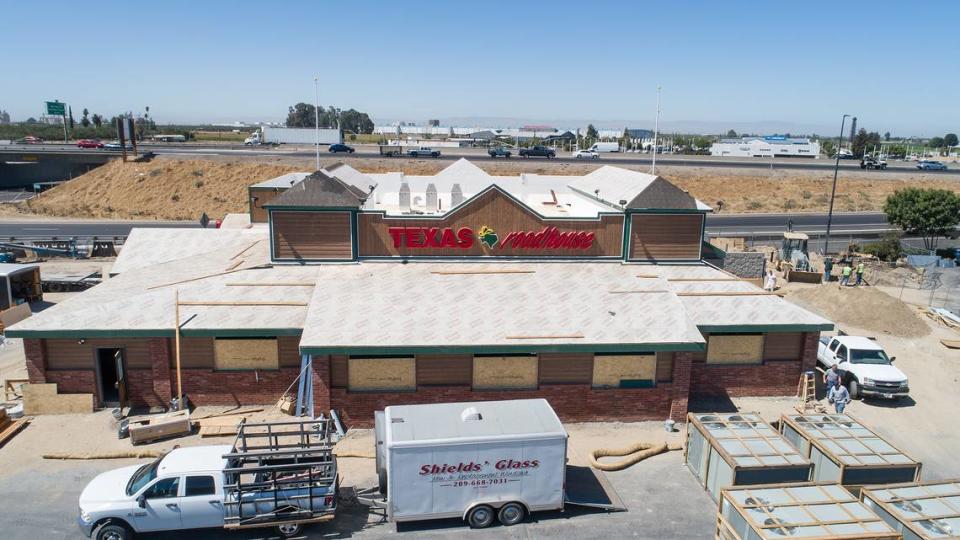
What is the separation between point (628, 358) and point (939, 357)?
1771 cm

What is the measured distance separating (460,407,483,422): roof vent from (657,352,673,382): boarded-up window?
8.32m

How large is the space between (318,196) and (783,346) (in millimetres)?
19004

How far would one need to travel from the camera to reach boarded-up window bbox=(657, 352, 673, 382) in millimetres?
21625

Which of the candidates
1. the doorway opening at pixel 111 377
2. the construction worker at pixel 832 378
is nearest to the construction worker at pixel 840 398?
the construction worker at pixel 832 378

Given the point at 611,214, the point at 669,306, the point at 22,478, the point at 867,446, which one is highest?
the point at 611,214

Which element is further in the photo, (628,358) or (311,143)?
(311,143)

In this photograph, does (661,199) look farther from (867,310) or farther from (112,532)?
(112,532)

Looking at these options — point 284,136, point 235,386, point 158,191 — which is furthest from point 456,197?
point 284,136

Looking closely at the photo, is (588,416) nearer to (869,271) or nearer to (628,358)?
(628,358)

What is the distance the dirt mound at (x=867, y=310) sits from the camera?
31.4 m

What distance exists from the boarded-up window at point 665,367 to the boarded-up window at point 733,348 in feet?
8.30

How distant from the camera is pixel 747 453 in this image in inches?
655

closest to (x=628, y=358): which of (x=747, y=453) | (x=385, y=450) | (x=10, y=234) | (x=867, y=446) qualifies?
(x=747, y=453)

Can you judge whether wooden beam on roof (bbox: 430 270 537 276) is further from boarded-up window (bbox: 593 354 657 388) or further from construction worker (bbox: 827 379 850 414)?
construction worker (bbox: 827 379 850 414)
